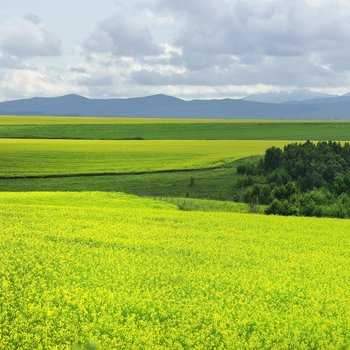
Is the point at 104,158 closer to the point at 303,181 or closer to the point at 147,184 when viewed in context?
the point at 147,184

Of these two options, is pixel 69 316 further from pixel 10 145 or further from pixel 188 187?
pixel 10 145

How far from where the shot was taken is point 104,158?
96750mm

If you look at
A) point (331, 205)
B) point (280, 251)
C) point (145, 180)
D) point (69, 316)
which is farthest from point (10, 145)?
point (69, 316)

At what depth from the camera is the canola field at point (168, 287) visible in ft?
49.7

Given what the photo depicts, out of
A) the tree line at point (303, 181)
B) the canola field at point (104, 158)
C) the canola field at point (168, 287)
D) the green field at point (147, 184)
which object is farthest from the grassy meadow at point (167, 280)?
the canola field at point (104, 158)

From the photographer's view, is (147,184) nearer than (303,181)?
Yes

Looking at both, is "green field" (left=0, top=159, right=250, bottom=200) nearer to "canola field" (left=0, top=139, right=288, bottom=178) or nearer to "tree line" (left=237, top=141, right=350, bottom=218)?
"tree line" (left=237, top=141, right=350, bottom=218)

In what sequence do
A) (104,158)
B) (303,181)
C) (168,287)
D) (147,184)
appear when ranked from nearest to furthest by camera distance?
(168,287) → (147,184) → (303,181) → (104,158)

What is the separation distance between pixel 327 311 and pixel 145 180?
59122mm

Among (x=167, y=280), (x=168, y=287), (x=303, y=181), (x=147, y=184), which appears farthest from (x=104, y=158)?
(x=168, y=287)

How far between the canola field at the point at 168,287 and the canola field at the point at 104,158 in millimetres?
51772

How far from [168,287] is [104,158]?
78.9m

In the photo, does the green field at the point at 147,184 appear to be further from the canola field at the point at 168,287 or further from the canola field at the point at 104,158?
the canola field at the point at 168,287

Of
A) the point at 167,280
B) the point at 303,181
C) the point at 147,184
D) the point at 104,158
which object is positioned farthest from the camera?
the point at 104,158
